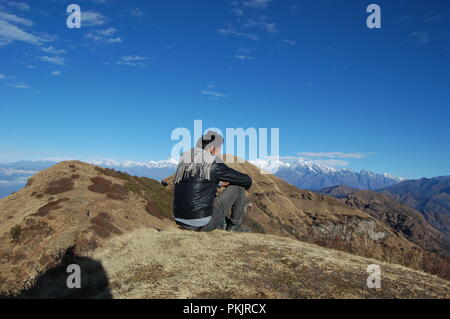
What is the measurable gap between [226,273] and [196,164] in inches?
125

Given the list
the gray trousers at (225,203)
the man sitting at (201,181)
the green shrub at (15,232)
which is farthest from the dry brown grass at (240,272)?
the green shrub at (15,232)

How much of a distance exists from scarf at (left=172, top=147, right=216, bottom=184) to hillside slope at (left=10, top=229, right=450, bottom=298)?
2376 millimetres

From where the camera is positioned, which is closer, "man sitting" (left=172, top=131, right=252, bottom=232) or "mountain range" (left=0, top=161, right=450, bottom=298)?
"mountain range" (left=0, top=161, right=450, bottom=298)

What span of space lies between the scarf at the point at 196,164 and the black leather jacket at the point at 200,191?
121 millimetres

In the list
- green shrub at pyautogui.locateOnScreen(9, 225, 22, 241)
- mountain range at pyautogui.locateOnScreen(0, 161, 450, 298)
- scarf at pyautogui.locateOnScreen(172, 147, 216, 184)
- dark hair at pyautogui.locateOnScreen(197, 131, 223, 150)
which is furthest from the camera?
green shrub at pyautogui.locateOnScreen(9, 225, 22, 241)

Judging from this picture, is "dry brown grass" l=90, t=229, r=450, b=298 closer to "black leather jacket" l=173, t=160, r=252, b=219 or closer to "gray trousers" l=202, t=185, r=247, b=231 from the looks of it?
"gray trousers" l=202, t=185, r=247, b=231

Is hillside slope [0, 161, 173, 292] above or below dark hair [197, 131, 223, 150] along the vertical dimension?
below

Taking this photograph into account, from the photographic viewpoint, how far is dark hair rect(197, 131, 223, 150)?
886cm

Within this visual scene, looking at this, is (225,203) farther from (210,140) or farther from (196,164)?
(210,140)

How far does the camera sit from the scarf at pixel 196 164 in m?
8.70

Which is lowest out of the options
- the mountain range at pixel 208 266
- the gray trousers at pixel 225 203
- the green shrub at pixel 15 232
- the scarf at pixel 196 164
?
the green shrub at pixel 15 232

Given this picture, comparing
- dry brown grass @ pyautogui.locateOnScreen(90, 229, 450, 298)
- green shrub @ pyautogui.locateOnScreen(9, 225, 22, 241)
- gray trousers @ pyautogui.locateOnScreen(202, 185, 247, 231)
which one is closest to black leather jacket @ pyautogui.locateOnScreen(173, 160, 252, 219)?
gray trousers @ pyautogui.locateOnScreen(202, 185, 247, 231)

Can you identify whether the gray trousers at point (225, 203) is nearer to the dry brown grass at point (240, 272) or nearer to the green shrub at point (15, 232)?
the dry brown grass at point (240, 272)
